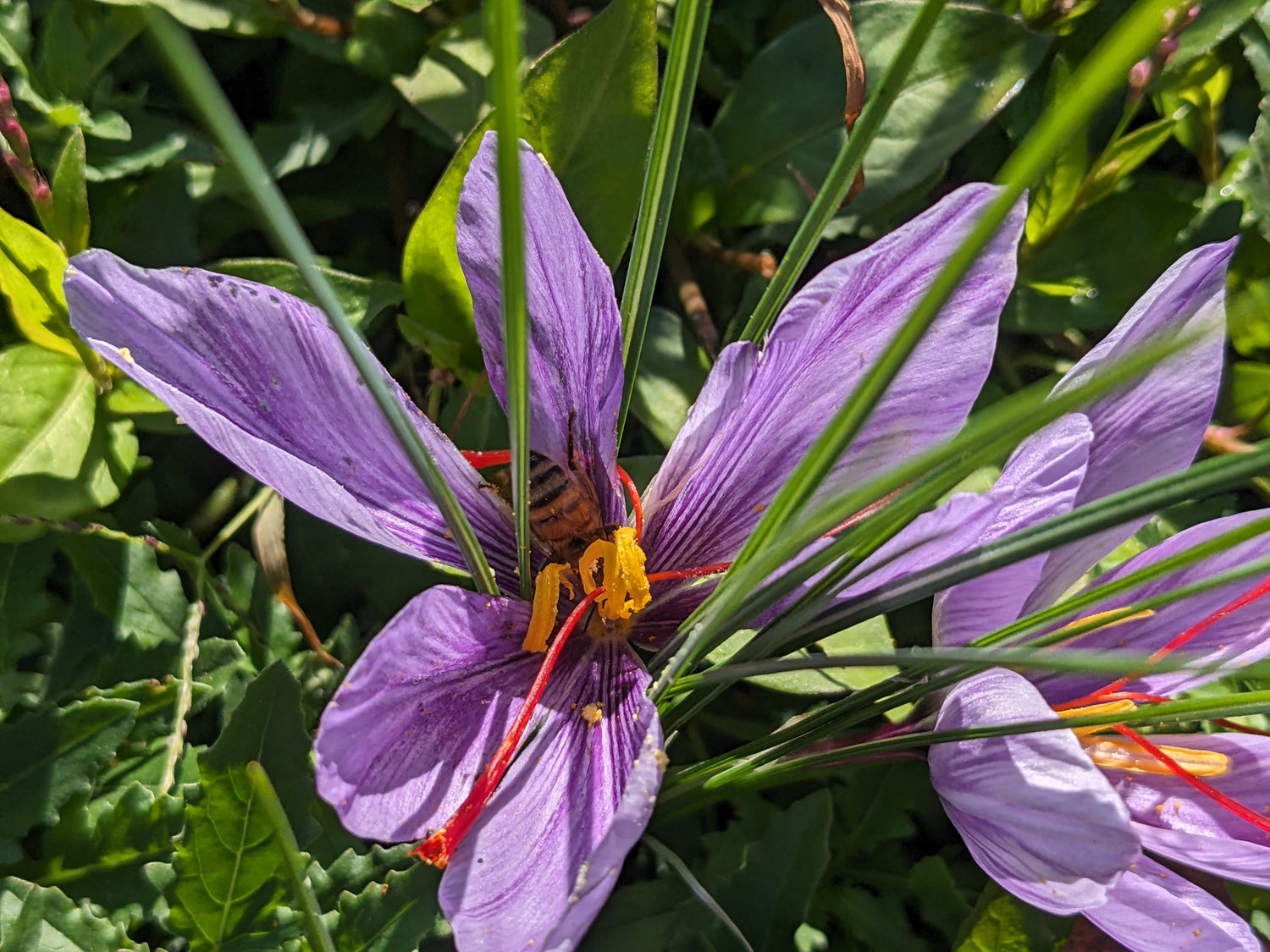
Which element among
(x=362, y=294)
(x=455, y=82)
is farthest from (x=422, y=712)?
(x=455, y=82)

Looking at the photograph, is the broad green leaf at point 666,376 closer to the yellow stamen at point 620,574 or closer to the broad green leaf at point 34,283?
the yellow stamen at point 620,574

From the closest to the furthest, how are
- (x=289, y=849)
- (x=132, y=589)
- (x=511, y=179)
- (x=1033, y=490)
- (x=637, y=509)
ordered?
(x=511, y=179), (x=289, y=849), (x=1033, y=490), (x=637, y=509), (x=132, y=589)

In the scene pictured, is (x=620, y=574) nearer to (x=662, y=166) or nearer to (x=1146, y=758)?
(x=662, y=166)

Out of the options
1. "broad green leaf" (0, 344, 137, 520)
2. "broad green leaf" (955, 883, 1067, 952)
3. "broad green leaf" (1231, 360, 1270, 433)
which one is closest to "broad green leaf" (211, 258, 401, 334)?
"broad green leaf" (0, 344, 137, 520)

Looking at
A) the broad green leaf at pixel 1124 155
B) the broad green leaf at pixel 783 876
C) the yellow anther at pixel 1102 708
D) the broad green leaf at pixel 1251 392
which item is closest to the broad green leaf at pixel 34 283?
the broad green leaf at pixel 783 876

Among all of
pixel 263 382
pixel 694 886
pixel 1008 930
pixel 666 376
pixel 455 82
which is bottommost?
pixel 1008 930

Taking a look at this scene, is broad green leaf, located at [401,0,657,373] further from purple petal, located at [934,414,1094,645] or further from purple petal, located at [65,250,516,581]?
purple petal, located at [934,414,1094,645]
